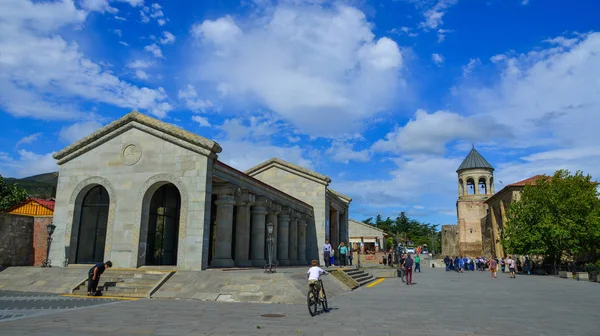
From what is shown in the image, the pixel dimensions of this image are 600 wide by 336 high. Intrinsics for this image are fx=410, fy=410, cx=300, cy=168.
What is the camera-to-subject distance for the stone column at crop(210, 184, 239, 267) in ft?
63.6

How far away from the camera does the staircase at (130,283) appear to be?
586 inches

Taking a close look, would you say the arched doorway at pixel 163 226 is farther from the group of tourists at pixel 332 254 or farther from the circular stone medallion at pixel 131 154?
the group of tourists at pixel 332 254

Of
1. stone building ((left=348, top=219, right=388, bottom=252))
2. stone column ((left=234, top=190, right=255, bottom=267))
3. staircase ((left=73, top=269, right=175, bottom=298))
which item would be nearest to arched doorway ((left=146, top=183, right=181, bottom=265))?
stone column ((left=234, top=190, right=255, bottom=267))

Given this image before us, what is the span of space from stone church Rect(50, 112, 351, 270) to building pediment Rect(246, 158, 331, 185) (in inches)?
349

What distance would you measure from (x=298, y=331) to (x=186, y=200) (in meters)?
10.7

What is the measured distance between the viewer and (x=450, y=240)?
3056 inches

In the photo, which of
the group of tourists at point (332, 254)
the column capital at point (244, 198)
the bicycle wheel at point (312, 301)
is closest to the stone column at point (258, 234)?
the column capital at point (244, 198)

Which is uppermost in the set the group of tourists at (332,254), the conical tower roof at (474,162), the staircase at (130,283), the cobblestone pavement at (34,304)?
the conical tower roof at (474,162)

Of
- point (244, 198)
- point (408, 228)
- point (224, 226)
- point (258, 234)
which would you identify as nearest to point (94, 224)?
point (224, 226)

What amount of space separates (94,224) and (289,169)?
1567cm

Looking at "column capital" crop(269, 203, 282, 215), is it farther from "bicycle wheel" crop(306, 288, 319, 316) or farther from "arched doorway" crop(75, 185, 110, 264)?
"bicycle wheel" crop(306, 288, 319, 316)

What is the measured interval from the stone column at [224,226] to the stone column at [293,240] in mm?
9234

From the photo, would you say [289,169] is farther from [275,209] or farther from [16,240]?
[16,240]

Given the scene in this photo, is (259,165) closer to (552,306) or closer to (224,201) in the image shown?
(224,201)
